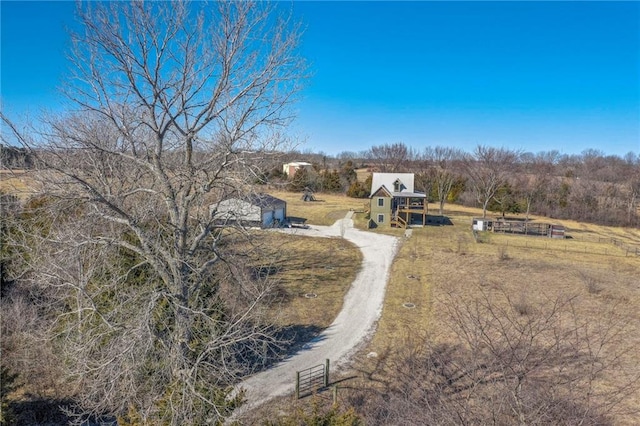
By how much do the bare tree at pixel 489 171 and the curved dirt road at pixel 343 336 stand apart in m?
21.4

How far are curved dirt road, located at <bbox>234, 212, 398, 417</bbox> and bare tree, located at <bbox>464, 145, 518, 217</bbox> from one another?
21.4m

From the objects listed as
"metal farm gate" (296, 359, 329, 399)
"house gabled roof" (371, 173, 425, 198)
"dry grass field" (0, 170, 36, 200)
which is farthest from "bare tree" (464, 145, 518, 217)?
"dry grass field" (0, 170, 36, 200)

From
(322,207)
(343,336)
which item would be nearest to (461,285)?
(343,336)

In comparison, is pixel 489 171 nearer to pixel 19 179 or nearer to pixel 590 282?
pixel 590 282

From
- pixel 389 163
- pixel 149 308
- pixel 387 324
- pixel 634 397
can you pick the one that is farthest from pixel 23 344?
pixel 389 163

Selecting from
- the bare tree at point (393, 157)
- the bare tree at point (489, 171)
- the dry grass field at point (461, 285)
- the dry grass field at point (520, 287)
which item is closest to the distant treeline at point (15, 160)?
the dry grass field at point (461, 285)

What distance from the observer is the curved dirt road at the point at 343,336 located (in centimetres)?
1069

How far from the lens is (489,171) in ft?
141

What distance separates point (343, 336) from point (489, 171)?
35.8m

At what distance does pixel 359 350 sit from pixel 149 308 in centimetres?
840

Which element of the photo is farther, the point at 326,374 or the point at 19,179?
the point at 326,374

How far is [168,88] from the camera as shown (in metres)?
6.80

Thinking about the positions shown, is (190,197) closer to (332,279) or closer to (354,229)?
(332,279)

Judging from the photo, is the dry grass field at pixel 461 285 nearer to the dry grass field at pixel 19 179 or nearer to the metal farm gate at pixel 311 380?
the dry grass field at pixel 19 179
